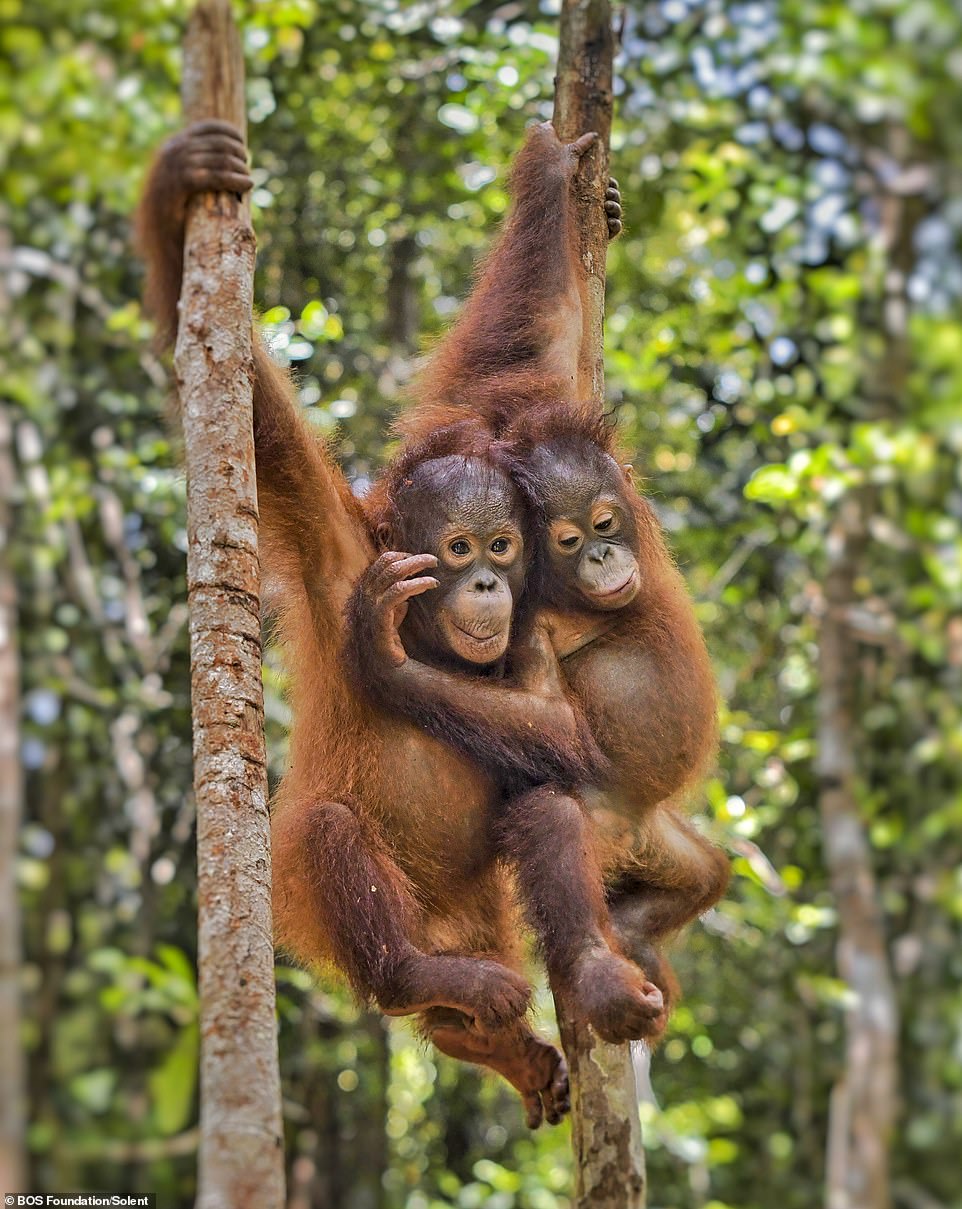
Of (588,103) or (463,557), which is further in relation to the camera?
(588,103)

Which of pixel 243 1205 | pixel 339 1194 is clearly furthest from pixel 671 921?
pixel 339 1194

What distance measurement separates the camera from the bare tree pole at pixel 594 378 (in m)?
2.91

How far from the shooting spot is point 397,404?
4.85 m

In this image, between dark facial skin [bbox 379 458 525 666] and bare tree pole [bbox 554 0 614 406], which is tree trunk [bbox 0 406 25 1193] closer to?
bare tree pole [bbox 554 0 614 406]

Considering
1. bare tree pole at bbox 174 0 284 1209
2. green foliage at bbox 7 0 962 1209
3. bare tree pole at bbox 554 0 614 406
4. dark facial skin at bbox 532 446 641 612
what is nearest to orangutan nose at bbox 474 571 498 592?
dark facial skin at bbox 532 446 641 612

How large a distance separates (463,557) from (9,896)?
3932 millimetres

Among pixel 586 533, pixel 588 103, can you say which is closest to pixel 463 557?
pixel 586 533

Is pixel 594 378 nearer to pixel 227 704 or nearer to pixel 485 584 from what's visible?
pixel 485 584

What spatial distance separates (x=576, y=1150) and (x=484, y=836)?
0.66m

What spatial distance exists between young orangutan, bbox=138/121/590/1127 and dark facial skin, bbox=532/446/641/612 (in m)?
0.08

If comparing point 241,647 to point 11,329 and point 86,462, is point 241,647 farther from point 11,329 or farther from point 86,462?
point 11,329

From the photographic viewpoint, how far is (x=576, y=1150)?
295 centimetres

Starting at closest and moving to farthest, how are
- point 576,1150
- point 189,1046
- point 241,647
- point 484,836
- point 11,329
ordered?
1. point 241,647
2. point 576,1150
3. point 484,836
4. point 189,1046
5. point 11,329

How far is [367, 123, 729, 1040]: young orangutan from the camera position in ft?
9.65
